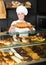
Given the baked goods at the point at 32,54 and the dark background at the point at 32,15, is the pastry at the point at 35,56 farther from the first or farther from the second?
the dark background at the point at 32,15

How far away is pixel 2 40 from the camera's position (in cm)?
136

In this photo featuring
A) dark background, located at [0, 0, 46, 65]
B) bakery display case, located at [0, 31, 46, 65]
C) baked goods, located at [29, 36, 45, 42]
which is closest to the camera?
bakery display case, located at [0, 31, 46, 65]

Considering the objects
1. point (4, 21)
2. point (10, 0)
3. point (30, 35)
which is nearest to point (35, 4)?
point (10, 0)

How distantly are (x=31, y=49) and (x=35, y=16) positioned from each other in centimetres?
186

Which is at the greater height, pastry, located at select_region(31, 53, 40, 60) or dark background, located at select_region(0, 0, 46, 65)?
dark background, located at select_region(0, 0, 46, 65)

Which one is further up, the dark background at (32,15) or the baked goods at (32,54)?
the dark background at (32,15)

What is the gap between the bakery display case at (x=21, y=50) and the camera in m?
1.26

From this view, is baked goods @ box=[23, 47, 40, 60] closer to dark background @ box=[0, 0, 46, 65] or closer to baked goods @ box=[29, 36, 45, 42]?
baked goods @ box=[29, 36, 45, 42]

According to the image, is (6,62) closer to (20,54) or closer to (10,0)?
(20,54)

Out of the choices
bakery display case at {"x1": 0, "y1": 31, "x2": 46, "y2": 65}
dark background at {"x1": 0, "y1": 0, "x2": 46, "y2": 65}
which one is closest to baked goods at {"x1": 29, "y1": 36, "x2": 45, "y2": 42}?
bakery display case at {"x1": 0, "y1": 31, "x2": 46, "y2": 65}

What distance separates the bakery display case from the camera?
1258mm

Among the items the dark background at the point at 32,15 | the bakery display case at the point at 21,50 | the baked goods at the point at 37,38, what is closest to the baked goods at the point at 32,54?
the bakery display case at the point at 21,50

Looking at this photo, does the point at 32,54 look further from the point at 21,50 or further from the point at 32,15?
the point at 32,15

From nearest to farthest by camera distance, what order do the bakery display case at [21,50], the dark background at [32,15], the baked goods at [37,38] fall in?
the bakery display case at [21,50]
the baked goods at [37,38]
the dark background at [32,15]
